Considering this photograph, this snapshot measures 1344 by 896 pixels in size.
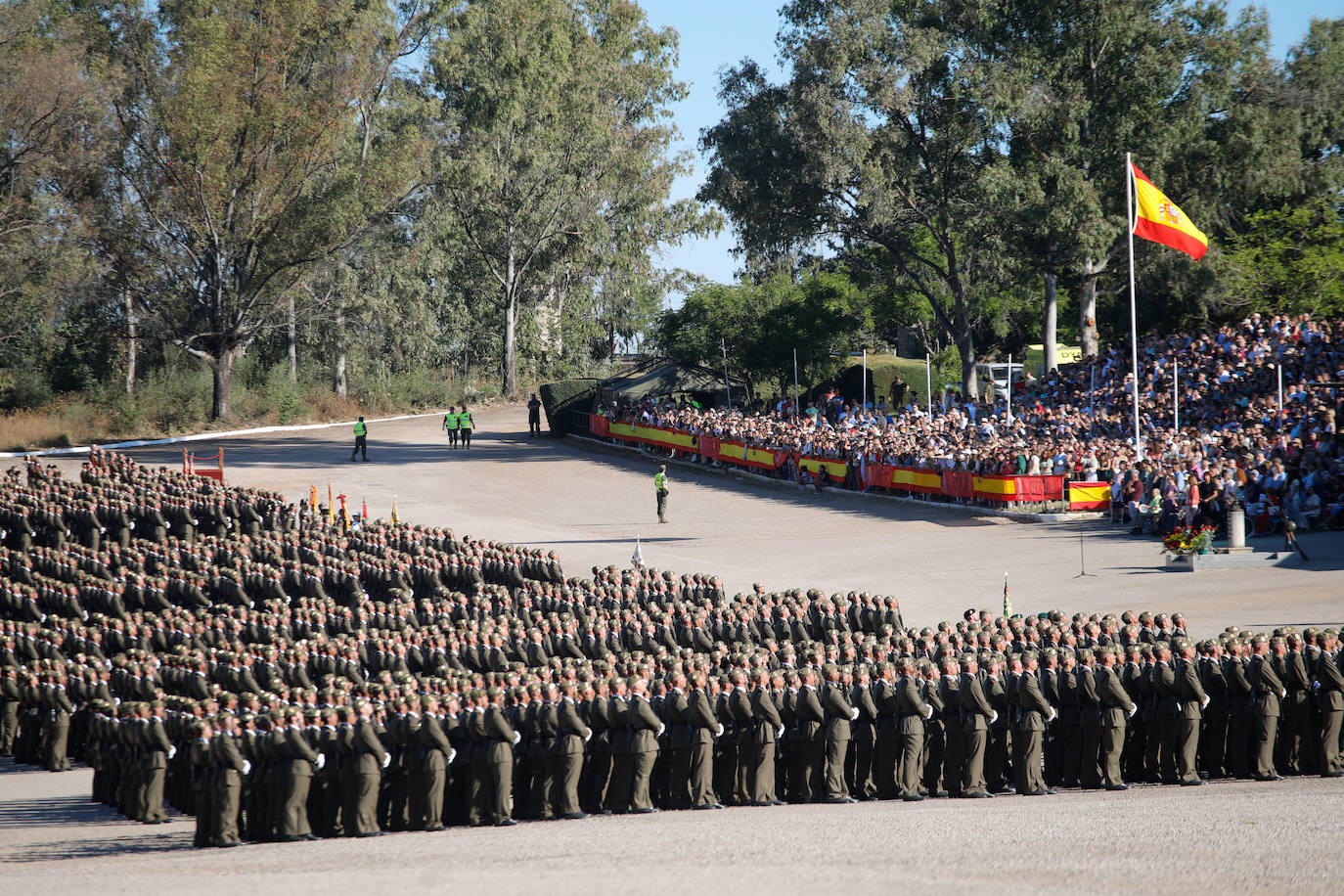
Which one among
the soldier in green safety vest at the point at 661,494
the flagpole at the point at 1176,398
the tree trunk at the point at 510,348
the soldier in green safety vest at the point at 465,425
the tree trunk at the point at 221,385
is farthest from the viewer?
the tree trunk at the point at 510,348

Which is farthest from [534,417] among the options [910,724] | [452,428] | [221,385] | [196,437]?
[910,724]

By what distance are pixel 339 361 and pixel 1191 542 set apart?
1609 inches

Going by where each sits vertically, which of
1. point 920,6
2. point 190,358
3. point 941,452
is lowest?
point 941,452

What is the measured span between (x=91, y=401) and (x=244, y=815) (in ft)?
133

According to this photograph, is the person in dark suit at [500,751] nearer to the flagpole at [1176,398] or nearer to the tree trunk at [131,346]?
the flagpole at [1176,398]

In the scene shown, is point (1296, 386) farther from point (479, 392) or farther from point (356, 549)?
point (479, 392)

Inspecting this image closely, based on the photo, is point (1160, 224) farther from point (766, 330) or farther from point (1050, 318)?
point (766, 330)

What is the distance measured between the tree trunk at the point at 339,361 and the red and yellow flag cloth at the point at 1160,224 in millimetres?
32464

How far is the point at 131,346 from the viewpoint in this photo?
5316cm

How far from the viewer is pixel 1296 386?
2738 centimetres

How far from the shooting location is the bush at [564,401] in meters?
43.7

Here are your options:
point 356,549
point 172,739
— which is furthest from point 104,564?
point 172,739

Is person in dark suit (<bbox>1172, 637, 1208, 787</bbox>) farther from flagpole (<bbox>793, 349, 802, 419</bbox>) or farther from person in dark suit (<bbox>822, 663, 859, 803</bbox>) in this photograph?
flagpole (<bbox>793, 349, 802, 419</bbox>)

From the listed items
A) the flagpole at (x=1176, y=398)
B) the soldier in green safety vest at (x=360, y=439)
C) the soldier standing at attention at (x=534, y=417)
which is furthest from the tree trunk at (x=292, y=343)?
the flagpole at (x=1176, y=398)
